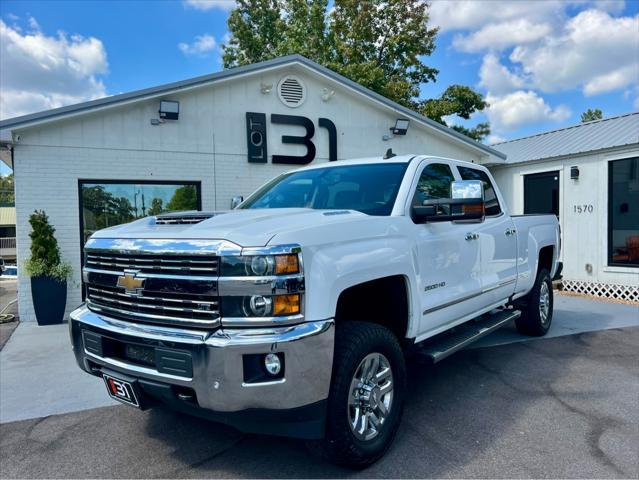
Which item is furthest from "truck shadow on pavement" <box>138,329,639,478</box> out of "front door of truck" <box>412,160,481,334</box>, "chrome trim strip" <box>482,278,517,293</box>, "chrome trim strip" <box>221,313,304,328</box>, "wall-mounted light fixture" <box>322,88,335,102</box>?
"wall-mounted light fixture" <box>322,88,335,102</box>

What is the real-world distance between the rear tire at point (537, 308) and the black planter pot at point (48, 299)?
22.4 ft

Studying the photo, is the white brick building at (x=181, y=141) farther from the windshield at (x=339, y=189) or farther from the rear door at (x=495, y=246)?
the rear door at (x=495, y=246)

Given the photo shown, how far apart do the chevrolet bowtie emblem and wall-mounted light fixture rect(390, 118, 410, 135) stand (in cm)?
886

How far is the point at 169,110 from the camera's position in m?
8.46

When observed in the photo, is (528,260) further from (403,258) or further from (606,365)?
(403,258)

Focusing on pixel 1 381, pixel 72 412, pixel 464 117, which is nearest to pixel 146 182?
pixel 1 381

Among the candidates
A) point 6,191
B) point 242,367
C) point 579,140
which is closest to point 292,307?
point 242,367

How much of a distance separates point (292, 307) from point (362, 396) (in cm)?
86

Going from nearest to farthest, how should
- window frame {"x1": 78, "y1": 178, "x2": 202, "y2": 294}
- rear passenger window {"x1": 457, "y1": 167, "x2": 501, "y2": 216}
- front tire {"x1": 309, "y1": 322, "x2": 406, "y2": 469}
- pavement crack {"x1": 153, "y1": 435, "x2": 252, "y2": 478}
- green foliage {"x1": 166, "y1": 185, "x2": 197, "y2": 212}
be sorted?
1. front tire {"x1": 309, "y1": 322, "x2": 406, "y2": 469}
2. pavement crack {"x1": 153, "y1": 435, "x2": 252, "y2": 478}
3. rear passenger window {"x1": 457, "y1": 167, "x2": 501, "y2": 216}
4. window frame {"x1": 78, "y1": 178, "x2": 202, "y2": 294}
5. green foliage {"x1": 166, "y1": 185, "x2": 197, "y2": 212}

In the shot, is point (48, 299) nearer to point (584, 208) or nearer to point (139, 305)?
point (139, 305)

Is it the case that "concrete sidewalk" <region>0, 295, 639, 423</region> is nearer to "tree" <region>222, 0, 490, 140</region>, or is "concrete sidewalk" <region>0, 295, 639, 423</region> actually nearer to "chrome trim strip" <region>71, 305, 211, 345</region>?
"chrome trim strip" <region>71, 305, 211, 345</region>

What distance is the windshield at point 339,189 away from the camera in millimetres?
3748

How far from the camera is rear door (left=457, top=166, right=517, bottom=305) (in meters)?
4.54

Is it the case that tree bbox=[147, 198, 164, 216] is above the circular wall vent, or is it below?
below
